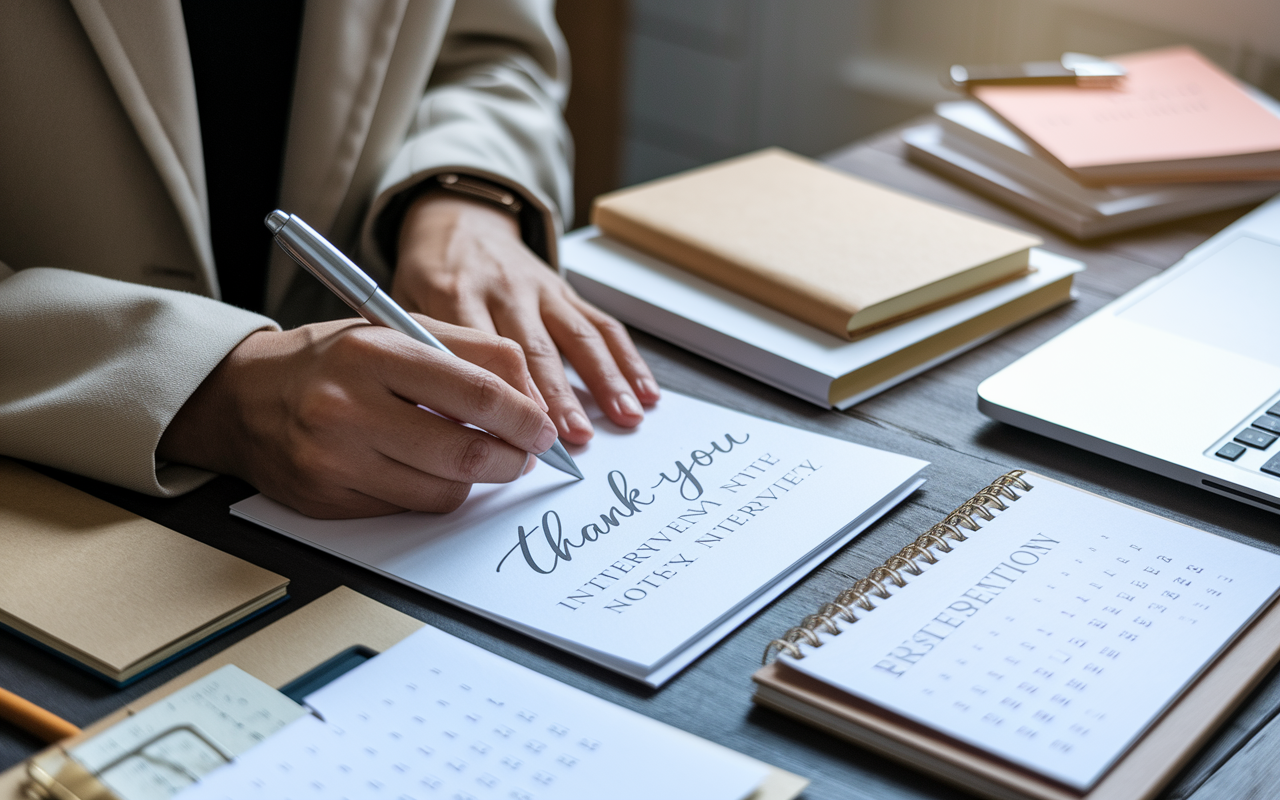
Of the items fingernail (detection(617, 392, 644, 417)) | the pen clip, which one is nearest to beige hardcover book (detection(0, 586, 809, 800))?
fingernail (detection(617, 392, 644, 417))

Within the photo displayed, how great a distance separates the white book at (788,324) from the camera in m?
0.73

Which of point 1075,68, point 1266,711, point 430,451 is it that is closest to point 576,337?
point 430,451

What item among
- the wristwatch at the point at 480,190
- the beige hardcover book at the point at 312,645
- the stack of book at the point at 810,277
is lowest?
the beige hardcover book at the point at 312,645

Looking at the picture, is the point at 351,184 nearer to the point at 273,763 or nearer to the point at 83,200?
the point at 83,200

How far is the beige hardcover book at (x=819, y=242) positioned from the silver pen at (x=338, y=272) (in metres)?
0.29

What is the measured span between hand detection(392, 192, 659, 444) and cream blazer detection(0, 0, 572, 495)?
5 cm

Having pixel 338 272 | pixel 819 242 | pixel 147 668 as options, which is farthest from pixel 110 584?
→ pixel 819 242

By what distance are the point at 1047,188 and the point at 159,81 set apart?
798mm

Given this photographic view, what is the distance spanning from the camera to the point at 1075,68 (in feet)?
3.90

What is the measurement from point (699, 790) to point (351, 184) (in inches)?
26.7

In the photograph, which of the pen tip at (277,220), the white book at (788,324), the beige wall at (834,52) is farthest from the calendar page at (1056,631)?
the beige wall at (834,52)

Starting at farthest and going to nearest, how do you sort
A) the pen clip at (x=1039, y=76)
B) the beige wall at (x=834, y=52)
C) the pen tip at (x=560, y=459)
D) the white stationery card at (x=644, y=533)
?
the beige wall at (x=834, y=52)
the pen clip at (x=1039, y=76)
the pen tip at (x=560, y=459)
the white stationery card at (x=644, y=533)

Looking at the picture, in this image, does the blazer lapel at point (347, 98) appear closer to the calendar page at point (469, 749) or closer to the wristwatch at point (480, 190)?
the wristwatch at point (480, 190)

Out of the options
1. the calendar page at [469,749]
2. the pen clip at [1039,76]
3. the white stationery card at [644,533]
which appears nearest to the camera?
the calendar page at [469,749]
